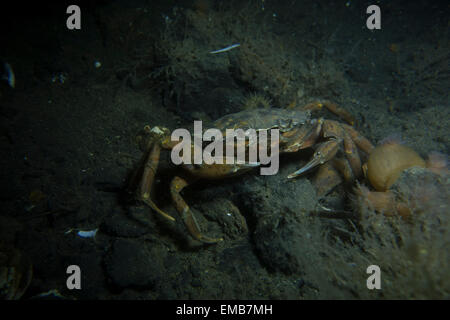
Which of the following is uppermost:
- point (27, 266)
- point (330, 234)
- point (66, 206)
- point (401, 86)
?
point (401, 86)

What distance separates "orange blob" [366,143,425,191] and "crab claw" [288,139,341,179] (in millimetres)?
494

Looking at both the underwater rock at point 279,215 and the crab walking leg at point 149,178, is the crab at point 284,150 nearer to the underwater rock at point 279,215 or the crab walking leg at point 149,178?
the crab walking leg at point 149,178

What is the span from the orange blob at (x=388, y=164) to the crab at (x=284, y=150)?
1.03 feet

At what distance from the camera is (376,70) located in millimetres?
6508

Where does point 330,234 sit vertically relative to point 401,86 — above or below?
below

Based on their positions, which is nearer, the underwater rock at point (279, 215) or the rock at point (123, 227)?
the underwater rock at point (279, 215)

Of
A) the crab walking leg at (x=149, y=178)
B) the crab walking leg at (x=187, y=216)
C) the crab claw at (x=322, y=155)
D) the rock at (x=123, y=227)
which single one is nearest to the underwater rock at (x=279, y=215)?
the crab claw at (x=322, y=155)

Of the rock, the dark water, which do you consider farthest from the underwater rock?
the rock

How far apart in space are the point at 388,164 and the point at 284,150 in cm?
134

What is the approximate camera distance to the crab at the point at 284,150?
311cm

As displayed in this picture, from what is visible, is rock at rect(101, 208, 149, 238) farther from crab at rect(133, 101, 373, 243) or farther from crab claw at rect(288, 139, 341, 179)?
crab claw at rect(288, 139, 341, 179)

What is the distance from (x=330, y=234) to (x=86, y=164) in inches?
158

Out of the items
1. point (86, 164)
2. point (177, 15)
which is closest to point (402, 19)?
point (177, 15)

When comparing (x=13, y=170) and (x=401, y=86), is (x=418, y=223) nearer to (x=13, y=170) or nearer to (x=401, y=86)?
(x=401, y=86)
